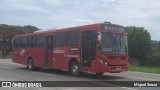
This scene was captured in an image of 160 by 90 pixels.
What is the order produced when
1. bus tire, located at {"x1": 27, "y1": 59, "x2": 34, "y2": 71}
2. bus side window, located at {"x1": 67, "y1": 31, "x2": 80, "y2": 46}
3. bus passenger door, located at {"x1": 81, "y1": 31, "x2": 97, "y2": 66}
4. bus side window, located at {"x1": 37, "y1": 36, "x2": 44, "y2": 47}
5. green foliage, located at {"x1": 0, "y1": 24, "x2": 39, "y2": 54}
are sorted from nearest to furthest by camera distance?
bus passenger door, located at {"x1": 81, "y1": 31, "x2": 97, "y2": 66}
bus side window, located at {"x1": 67, "y1": 31, "x2": 80, "y2": 46}
bus side window, located at {"x1": 37, "y1": 36, "x2": 44, "y2": 47}
bus tire, located at {"x1": 27, "y1": 59, "x2": 34, "y2": 71}
green foliage, located at {"x1": 0, "y1": 24, "x2": 39, "y2": 54}

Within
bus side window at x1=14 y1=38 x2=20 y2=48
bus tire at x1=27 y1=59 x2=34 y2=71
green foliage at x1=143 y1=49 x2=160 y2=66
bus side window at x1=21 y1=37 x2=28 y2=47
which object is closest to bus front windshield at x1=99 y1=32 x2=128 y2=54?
bus tire at x1=27 y1=59 x2=34 y2=71

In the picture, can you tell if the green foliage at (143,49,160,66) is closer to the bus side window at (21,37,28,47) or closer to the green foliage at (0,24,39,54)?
the green foliage at (0,24,39,54)

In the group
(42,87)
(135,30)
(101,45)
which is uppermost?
(135,30)

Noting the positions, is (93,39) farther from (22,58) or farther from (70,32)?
(22,58)

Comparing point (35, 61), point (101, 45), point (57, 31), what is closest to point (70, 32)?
point (57, 31)

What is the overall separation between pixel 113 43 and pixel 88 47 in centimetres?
142

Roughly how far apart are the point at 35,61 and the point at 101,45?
844 centimetres

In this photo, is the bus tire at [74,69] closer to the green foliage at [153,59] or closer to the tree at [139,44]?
the green foliage at [153,59]

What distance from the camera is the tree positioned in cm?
7188

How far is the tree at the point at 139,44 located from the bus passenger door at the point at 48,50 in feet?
157

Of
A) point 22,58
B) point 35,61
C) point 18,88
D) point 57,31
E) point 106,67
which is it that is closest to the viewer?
point 18,88

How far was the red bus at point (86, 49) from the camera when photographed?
20031 millimetres

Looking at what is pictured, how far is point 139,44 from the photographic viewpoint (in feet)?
237

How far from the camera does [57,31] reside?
24109mm
